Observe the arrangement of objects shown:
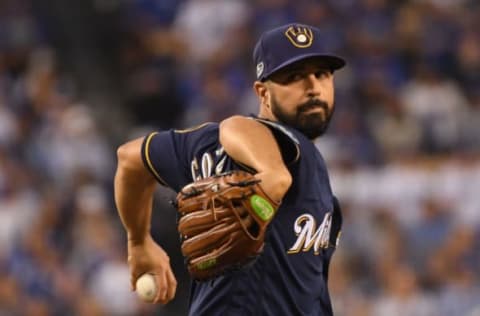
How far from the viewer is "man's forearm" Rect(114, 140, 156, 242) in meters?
4.14

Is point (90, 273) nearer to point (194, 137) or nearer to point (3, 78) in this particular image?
point (3, 78)

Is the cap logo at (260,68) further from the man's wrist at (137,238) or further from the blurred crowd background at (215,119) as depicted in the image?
the blurred crowd background at (215,119)

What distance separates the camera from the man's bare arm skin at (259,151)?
3453mm

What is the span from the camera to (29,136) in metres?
11.5

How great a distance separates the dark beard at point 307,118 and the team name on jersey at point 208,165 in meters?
0.24

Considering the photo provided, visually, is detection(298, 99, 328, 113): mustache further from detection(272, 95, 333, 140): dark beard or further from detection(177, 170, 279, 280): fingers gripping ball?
detection(177, 170, 279, 280): fingers gripping ball

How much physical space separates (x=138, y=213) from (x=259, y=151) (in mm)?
918

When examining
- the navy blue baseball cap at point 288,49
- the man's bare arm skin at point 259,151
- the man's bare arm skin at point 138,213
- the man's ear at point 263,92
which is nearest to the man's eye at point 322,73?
the navy blue baseball cap at point 288,49

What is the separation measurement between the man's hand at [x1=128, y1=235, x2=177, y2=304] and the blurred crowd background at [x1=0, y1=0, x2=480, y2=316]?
4.28 m

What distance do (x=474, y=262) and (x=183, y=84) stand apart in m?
4.02

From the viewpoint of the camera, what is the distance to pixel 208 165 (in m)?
3.83

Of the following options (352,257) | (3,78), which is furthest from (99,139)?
(352,257)

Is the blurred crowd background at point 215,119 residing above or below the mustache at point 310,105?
below

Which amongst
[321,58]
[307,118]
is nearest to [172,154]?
[307,118]
